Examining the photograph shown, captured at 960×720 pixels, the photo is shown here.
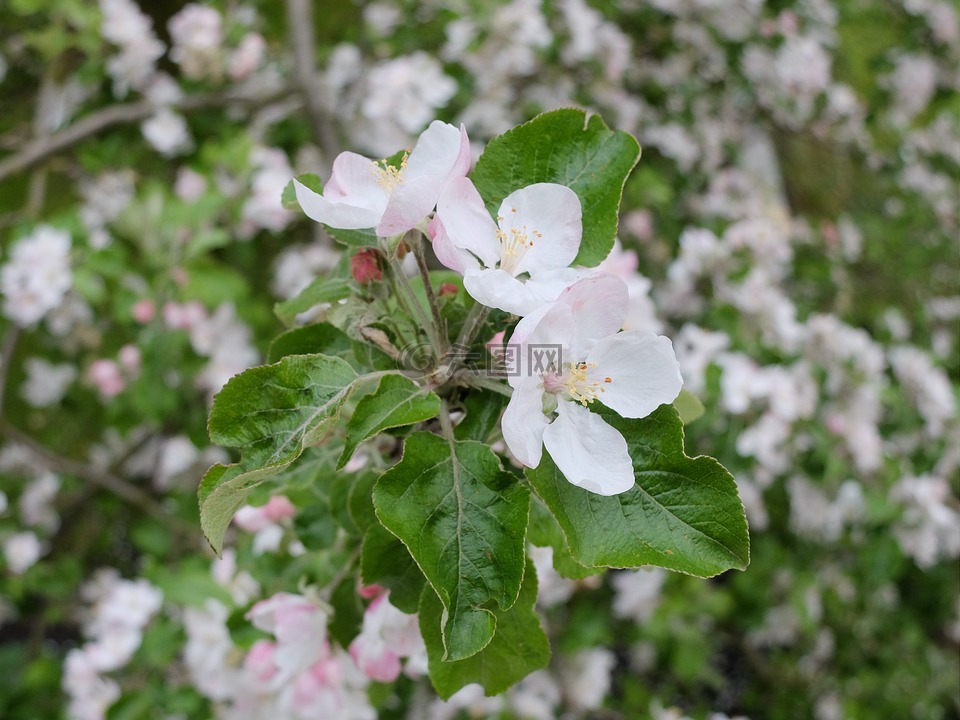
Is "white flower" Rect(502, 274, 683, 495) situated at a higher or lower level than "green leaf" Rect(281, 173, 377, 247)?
lower

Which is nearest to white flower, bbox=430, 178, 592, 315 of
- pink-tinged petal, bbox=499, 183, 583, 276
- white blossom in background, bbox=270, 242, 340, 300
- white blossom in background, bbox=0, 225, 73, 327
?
pink-tinged petal, bbox=499, 183, 583, 276

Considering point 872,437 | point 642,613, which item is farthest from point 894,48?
point 642,613

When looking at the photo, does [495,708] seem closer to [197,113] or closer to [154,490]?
[154,490]

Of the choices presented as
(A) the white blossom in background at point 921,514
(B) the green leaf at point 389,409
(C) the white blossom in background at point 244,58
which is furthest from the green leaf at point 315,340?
(C) the white blossom in background at point 244,58

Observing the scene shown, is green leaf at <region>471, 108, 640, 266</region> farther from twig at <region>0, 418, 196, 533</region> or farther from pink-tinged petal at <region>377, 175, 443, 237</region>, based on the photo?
twig at <region>0, 418, 196, 533</region>

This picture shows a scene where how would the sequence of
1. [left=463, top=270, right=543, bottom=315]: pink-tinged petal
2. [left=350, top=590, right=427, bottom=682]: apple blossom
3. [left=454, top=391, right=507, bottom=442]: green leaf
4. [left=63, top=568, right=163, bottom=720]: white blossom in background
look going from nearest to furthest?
[left=463, top=270, right=543, bottom=315]: pink-tinged petal → [left=454, top=391, right=507, bottom=442]: green leaf → [left=350, top=590, right=427, bottom=682]: apple blossom → [left=63, top=568, right=163, bottom=720]: white blossom in background

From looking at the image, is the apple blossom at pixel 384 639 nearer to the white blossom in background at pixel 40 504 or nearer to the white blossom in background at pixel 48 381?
the white blossom in background at pixel 40 504

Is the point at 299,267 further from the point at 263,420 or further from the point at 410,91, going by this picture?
the point at 263,420
